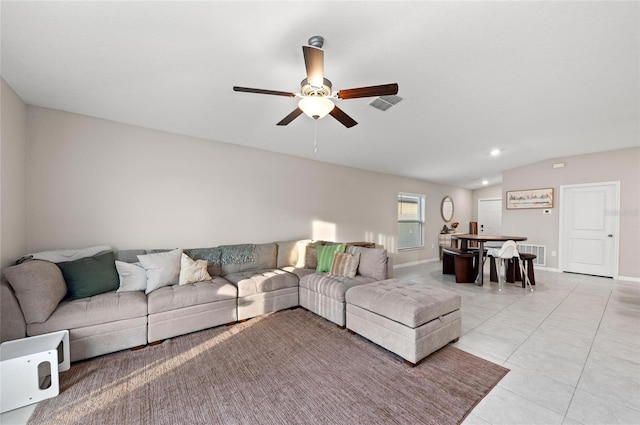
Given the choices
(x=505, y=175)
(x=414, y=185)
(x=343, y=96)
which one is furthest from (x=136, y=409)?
(x=505, y=175)

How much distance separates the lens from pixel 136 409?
1.77 metres

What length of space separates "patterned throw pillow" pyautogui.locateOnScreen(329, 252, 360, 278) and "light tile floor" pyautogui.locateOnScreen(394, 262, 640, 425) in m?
1.45

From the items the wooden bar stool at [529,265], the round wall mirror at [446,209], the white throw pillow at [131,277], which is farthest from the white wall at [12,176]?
the round wall mirror at [446,209]

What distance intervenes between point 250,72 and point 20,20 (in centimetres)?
153

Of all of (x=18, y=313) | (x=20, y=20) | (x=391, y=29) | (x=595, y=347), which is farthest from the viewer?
(x=595, y=347)

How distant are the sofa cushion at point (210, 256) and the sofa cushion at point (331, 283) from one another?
1.22 metres

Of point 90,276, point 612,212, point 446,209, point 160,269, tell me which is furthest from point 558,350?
→ point 446,209

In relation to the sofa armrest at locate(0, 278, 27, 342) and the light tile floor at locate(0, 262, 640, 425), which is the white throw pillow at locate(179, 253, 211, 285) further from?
the light tile floor at locate(0, 262, 640, 425)

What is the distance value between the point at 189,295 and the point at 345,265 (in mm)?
1945

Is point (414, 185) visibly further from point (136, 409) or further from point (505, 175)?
point (136, 409)

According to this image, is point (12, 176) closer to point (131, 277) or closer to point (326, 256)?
point (131, 277)

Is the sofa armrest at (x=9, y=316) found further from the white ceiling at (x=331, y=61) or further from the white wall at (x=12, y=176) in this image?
the white ceiling at (x=331, y=61)

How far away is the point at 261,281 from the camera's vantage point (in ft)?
11.1

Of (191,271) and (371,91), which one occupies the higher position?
(371,91)
